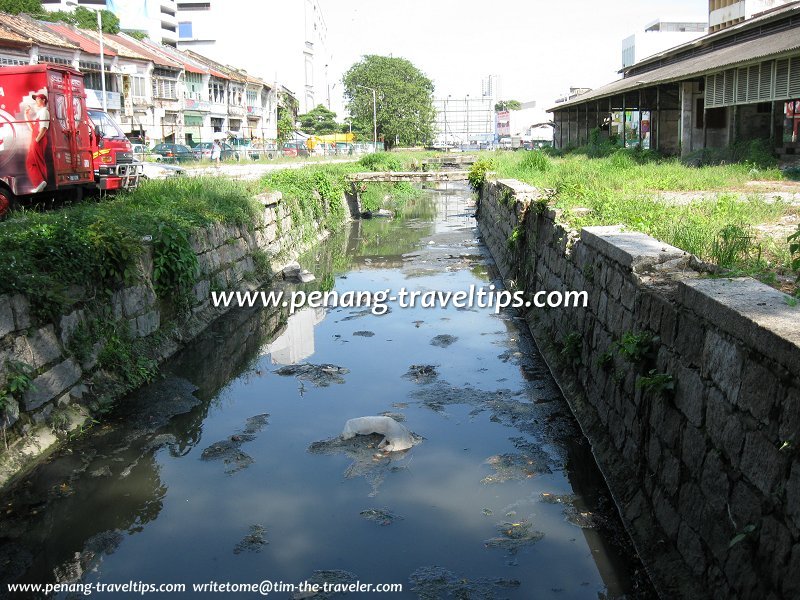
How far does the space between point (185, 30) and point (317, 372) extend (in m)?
84.9

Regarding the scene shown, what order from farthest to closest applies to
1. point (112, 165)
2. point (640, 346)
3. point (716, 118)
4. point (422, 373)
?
1. point (716, 118)
2. point (112, 165)
3. point (422, 373)
4. point (640, 346)

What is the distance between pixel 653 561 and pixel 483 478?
1851 millimetres

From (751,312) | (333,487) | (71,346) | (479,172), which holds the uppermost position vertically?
(479,172)

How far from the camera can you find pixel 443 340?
11.1 m

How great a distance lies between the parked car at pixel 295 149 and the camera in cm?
5097

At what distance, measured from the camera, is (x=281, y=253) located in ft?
56.3

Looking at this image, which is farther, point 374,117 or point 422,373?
point 374,117

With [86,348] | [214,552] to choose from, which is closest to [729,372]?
[214,552]

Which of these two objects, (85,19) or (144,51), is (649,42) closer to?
(144,51)

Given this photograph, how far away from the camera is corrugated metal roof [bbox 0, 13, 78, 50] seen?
3838cm

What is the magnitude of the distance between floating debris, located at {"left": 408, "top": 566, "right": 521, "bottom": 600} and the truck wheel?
381 inches

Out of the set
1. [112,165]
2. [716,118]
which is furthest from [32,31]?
[716,118]

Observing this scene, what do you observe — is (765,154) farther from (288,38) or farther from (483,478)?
(288,38)

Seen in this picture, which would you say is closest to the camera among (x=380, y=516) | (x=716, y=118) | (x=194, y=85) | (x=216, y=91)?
(x=380, y=516)
